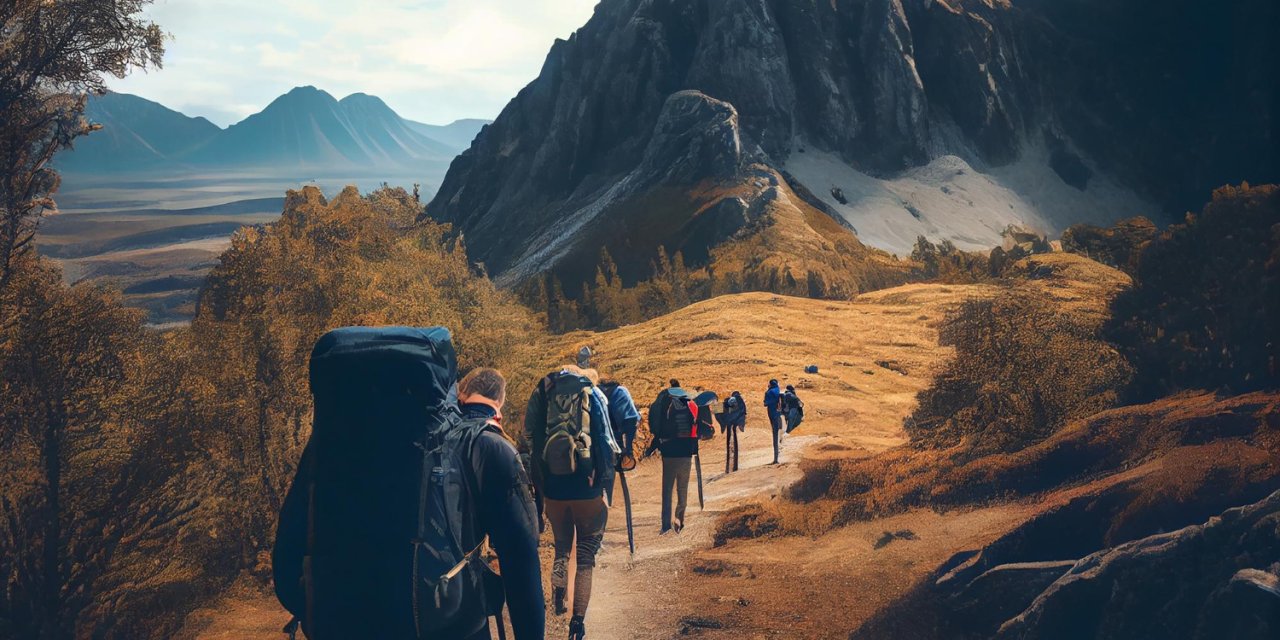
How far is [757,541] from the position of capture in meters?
13.9

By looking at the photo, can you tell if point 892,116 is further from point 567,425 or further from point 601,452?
point 567,425

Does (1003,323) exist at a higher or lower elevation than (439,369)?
lower

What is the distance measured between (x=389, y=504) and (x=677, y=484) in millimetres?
10487

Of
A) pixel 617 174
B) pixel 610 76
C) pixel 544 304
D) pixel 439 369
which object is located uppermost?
pixel 610 76

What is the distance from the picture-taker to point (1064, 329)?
17953 mm

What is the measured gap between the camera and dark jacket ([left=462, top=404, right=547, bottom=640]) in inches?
175

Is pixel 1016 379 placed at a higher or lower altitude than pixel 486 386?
lower

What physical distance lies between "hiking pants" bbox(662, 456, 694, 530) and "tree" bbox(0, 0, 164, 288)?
10.5m

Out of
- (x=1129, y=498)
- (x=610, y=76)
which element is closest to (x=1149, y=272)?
(x=1129, y=498)

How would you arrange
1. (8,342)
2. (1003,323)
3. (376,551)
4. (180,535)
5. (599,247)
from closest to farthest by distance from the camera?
(376,551) → (8,342) → (180,535) → (1003,323) → (599,247)

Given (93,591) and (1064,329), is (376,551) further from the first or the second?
→ (1064,329)

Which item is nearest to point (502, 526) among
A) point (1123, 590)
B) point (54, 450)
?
point (1123, 590)

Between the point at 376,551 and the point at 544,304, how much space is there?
68053 millimetres

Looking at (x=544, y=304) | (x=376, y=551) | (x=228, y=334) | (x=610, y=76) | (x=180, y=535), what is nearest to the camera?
(x=376, y=551)
